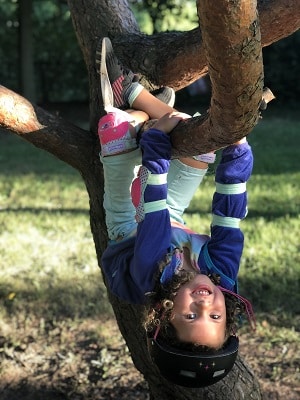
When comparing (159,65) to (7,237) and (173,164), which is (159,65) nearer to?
(173,164)

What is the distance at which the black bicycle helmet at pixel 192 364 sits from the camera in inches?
81.8

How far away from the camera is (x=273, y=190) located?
633 cm

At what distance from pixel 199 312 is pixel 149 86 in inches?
34.8

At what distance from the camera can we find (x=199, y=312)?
213 cm

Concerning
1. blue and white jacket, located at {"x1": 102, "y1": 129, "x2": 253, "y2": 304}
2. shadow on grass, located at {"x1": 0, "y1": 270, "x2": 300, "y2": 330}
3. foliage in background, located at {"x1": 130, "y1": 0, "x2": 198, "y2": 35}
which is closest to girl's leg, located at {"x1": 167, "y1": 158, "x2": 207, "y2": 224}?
blue and white jacket, located at {"x1": 102, "y1": 129, "x2": 253, "y2": 304}

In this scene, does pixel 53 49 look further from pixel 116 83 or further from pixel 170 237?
pixel 170 237

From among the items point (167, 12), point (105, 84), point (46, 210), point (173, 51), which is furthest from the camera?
point (167, 12)

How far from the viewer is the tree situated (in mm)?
1665

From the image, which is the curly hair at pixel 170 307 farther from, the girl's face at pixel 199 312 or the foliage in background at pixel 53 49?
the foliage in background at pixel 53 49

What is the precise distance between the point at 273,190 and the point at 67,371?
346cm

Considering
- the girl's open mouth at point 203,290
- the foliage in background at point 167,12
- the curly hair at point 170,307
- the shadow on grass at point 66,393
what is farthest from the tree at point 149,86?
the foliage in background at point 167,12

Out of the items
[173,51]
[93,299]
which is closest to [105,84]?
[173,51]

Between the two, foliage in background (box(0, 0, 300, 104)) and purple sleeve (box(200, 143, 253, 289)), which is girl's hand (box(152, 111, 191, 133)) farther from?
foliage in background (box(0, 0, 300, 104))

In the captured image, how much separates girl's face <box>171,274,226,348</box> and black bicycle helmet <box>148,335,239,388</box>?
6 cm
